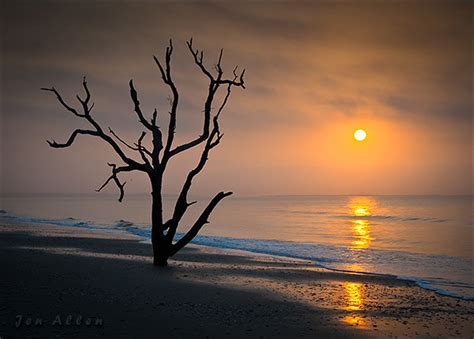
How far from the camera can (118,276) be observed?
11352 mm

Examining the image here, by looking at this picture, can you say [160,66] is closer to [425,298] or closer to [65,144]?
[65,144]

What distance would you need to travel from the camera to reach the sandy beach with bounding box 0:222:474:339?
7062 millimetres

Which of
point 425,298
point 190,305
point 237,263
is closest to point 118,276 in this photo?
point 190,305

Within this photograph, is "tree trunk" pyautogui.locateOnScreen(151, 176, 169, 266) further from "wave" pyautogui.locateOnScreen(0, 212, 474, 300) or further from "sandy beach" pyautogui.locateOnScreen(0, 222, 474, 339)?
"wave" pyautogui.locateOnScreen(0, 212, 474, 300)

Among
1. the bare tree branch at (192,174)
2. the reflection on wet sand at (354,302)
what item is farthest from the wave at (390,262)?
the bare tree branch at (192,174)

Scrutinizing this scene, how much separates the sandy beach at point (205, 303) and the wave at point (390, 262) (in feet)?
5.43

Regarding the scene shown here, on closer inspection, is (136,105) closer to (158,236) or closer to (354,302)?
(158,236)

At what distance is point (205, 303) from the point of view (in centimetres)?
891

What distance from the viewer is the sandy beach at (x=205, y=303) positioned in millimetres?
7062

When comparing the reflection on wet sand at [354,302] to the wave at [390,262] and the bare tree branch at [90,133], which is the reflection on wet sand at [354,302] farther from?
the bare tree branch at [90,133]

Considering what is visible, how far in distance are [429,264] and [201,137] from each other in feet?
41.6

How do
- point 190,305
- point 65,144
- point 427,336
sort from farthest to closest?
1. point 65,144
2. point 190,305
3. point 427,336

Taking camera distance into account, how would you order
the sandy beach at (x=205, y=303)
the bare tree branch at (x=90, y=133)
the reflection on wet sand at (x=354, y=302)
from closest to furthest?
the sandy beach at (x=205, y=303)
the reflection on wet sand at (x=354, y=302)
the bare tree branch at (x=90, y=133)

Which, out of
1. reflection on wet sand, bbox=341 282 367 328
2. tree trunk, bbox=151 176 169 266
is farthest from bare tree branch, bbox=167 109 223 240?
reflection on wet sand, bbox=341 282 367 328
